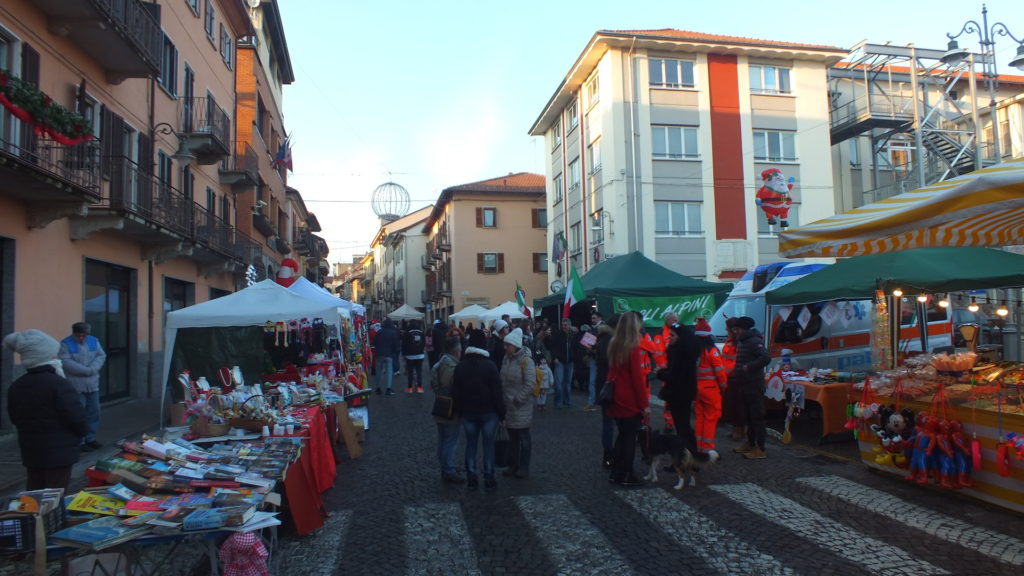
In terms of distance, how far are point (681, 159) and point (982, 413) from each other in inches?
867

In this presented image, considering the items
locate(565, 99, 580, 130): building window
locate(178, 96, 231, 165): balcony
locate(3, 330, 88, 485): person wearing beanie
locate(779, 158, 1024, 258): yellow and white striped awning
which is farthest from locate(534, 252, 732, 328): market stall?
locate(565, 99, 580, 130): building window

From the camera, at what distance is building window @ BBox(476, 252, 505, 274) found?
143 feet

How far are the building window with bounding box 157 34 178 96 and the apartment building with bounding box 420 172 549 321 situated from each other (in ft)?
84.1

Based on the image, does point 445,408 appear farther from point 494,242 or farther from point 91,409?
point 494,242

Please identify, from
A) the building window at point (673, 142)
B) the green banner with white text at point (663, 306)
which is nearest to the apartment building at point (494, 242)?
the building window at point (673, 142)

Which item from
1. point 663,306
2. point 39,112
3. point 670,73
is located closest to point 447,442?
point 39,112

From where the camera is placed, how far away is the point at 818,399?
8742mm

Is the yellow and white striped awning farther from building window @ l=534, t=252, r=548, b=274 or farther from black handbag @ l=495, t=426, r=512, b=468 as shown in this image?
building window @ l=534, t=252, r=548, b=274

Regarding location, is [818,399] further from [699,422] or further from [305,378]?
[305,378]

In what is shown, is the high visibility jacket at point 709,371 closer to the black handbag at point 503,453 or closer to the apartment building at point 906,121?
the black handbag at point 503,453

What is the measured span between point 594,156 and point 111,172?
64.6 ft

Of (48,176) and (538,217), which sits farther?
(538,217)

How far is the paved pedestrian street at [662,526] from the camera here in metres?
4.75

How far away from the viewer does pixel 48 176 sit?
984cm
